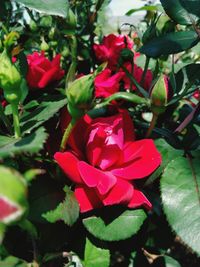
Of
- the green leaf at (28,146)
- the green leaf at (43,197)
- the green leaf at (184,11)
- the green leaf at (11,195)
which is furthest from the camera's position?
the green leaf at (184,11)

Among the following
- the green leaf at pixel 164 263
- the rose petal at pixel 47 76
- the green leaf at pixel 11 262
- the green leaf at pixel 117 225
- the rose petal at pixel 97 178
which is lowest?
the green leaf at pixel 164 263

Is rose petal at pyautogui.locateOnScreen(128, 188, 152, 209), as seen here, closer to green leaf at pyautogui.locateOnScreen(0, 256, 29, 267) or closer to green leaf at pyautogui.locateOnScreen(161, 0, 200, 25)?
green leaf at pyautogui.locateOnScreen(0, 256, 29, 267)

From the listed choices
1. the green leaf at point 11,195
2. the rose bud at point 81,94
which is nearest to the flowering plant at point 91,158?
the rose bud at point 81,94

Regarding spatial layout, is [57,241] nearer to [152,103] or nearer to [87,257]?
[87,257]

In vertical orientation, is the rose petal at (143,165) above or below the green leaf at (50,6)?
below

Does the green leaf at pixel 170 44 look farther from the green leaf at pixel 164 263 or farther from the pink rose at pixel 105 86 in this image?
the green leaf at pixel 164 263

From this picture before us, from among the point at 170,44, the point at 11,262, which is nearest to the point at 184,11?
the point at 170,44

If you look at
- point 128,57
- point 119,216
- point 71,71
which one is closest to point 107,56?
point 128,57

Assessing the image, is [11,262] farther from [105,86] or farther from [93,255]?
[105,86]
